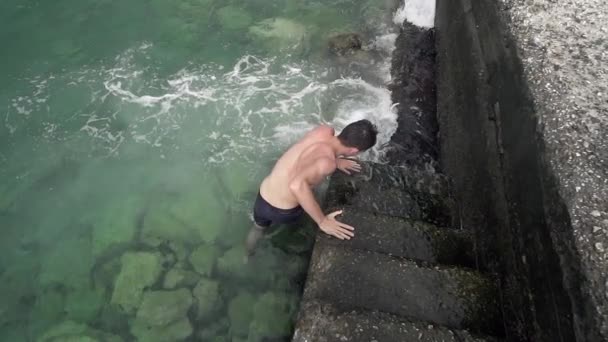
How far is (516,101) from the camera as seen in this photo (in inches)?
139

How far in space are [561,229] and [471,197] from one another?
4.82 feet

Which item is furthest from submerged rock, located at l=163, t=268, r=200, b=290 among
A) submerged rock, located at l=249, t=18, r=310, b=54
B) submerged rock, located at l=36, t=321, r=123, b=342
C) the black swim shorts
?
submerged rock, located at l=249, t=18, r=310, b=54

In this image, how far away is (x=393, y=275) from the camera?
3.33 meters

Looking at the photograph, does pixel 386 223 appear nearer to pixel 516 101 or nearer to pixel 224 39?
pixel 516 101

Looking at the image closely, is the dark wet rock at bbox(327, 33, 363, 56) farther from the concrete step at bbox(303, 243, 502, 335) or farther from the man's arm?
the concrete step at bbox(303, 243, 502, 335)

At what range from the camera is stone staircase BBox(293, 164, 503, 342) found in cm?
295

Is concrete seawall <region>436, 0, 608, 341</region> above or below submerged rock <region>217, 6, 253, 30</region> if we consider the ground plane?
above

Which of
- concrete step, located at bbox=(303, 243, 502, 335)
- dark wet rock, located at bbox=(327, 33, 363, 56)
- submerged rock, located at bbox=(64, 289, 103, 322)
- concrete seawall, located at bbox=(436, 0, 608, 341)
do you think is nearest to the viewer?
concrete seawall, located at bbox=(436, 0, 608, 341)

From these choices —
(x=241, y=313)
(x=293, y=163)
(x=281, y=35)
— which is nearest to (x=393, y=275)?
(x=293, y=163)

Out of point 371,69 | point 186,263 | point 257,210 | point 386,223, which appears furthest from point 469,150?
point 186,263

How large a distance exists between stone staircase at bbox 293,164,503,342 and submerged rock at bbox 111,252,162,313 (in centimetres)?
206

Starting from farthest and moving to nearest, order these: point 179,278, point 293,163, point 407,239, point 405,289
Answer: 1. point 179,278
2. point 293,163
3. point 407,239
4. point 405,289

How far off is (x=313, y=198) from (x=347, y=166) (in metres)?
0.61

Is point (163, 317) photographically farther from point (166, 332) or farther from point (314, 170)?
point (314, 170)
